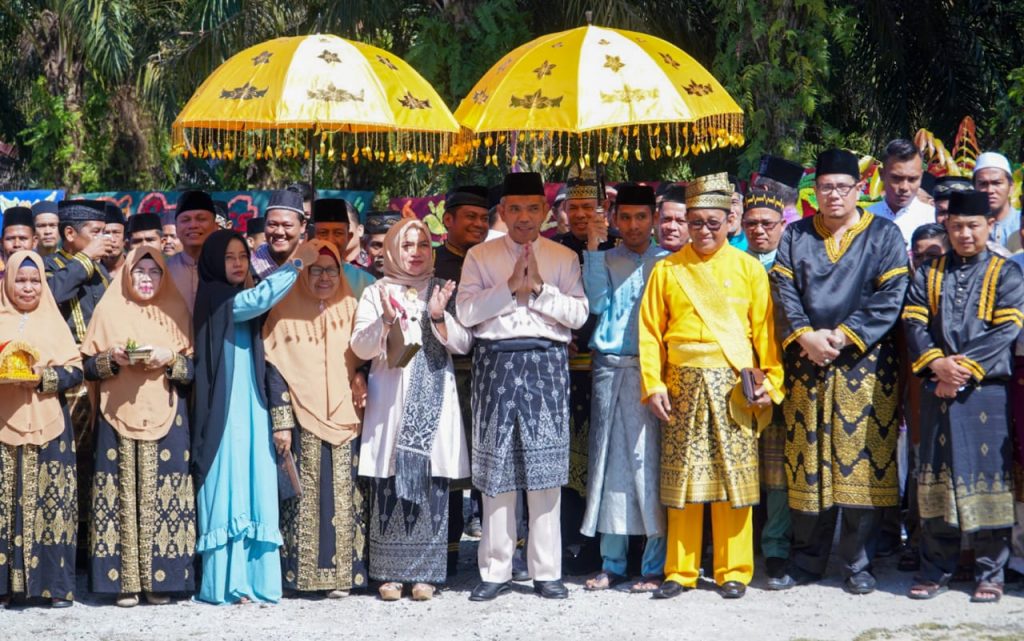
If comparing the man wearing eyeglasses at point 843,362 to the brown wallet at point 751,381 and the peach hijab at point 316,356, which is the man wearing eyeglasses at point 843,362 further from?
the peach hijab at point 316,356

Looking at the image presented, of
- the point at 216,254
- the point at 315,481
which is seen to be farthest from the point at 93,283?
the point at 315,481

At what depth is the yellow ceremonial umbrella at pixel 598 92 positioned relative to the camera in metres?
5.98

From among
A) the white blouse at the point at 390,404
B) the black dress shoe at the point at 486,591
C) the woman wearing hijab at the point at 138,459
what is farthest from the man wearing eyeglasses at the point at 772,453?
the woman wearing hijab at the point at 138,459

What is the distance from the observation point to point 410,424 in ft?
20.5

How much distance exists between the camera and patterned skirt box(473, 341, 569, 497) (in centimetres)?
615

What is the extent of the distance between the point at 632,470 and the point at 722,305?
0.90 m

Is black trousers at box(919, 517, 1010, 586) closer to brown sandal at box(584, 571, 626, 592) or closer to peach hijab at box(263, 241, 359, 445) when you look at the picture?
brown sandal at box(584, 571, 626, 592)

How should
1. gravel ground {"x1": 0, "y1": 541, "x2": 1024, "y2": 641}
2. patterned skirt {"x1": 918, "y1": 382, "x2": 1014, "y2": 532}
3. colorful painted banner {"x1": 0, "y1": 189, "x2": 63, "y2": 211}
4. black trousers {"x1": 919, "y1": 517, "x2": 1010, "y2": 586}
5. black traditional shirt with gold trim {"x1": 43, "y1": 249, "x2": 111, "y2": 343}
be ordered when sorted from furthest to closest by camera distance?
colorful painted banner {"x1": 0, "y1": 189, "x2": 63, "y2": 211}, black traditional shirt with gold trim {"x1": 43, "y1": 249, "x2": 111, "y2": 343}, black trousers {"x1": 919, "y1": 517, "x2": 1010, "y2": 586}, patterned skirt {"x1": 918, "y1": 382, "x2": 1014, "y2": 532}, gravel ground {"x1": 0, "y1": 541, "x2": 1024, "y2": 641}

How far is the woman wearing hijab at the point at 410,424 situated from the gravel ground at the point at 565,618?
0.83 feet

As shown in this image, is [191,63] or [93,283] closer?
[93,283]

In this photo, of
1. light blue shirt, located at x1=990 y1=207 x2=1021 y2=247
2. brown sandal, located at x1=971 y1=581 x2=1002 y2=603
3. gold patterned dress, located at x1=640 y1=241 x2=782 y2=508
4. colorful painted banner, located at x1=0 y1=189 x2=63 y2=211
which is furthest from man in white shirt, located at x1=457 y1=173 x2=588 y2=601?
colorful painted banner, located at x1=0 y1=189 x2=63 y2=211

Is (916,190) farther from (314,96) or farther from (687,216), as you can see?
(314,96)

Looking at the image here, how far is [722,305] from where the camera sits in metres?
6.15

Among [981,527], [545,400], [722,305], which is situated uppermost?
[722,305]
